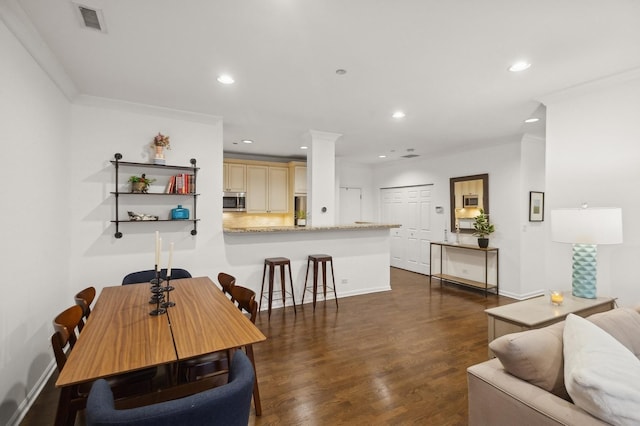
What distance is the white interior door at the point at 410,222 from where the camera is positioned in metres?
6.71

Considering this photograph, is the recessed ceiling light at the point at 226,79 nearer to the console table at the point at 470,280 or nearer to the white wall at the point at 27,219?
the white wall at the point at 27,219

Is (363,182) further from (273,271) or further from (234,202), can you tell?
(273,271)

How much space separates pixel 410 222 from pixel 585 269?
14.6ft

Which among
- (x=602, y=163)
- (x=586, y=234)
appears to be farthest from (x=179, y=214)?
(x=602, y=163)

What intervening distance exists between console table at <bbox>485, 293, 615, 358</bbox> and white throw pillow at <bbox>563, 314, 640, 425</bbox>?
0.85 meters

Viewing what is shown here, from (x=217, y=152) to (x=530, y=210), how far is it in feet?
16.2

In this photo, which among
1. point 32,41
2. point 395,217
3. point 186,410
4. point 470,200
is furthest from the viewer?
point 395,217

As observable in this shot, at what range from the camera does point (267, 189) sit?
6406 millimetres

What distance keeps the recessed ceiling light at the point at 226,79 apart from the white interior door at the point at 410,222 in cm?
498

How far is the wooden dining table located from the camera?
132 cm

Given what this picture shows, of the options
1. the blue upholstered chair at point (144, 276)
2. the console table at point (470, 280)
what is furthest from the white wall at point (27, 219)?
the console table at point (470, 280)

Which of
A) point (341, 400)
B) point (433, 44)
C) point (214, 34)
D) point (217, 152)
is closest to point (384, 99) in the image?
point (433, 44)

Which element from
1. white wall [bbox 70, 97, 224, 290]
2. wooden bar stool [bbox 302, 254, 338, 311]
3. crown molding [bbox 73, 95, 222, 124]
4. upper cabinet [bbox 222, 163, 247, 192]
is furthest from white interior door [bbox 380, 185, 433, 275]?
crown molding [bbox 73, 95, 222, 124]

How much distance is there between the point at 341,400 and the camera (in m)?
2.23
